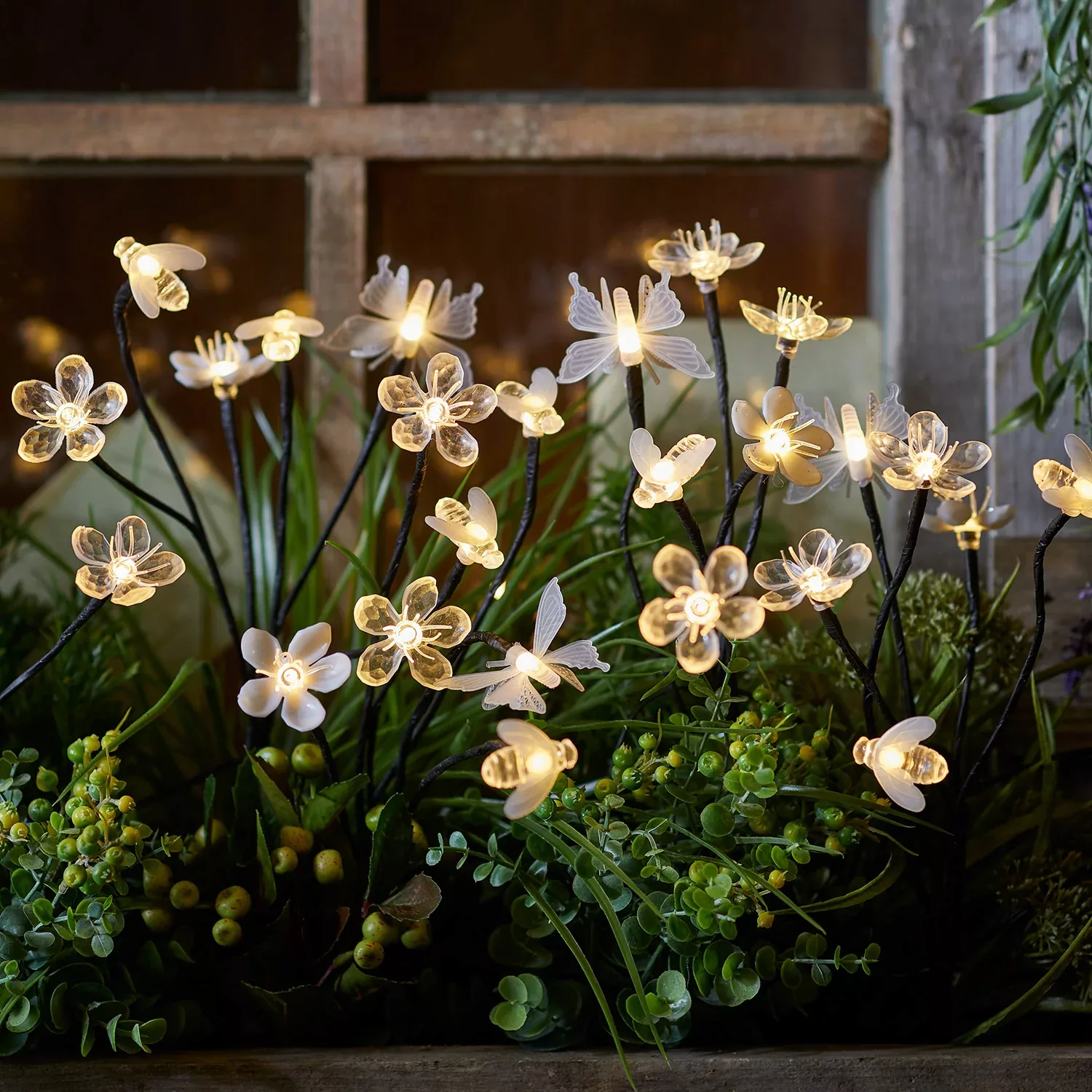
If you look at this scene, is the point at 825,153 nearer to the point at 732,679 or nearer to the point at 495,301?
the point at 495,301

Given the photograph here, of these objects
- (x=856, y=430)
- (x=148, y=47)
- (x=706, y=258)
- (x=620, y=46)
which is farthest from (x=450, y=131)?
(x=856, y=430)

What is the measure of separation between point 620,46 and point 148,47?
455mm

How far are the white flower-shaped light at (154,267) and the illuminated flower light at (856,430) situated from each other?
0.35 m

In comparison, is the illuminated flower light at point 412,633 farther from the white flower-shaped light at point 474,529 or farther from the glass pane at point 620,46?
the glass pane at point 620,46

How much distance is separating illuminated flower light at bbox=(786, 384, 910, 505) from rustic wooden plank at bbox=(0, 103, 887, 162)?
44 cm

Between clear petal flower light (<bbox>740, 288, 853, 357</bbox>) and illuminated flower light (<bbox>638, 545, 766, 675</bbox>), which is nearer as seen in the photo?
illuminated flower light (<bbox>638, 545, 766, 675</bbox>)

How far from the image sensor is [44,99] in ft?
2.79

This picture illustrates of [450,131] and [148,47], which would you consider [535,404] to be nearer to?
[450,131]

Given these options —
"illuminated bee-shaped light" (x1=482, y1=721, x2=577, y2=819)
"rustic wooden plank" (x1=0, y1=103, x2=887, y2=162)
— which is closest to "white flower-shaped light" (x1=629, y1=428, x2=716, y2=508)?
"illuminated bee-shaped light" (x1=482, y1=721, x2=577, y2=819)

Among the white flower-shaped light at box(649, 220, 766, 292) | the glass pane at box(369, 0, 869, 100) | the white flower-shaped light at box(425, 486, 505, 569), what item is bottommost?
the white flower-shaped light at box(425, 486, 505, 569)

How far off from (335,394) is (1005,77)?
0.66m

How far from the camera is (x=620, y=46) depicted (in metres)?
0.87

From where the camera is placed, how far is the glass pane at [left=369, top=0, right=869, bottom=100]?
0.86 m

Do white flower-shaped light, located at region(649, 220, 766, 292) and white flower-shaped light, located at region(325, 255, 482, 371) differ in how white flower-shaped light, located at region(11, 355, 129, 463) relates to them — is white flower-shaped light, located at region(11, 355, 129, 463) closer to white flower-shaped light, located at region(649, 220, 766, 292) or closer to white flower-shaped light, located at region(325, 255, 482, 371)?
white flower-shaped light, located at region(325, 255, 482, 371)
